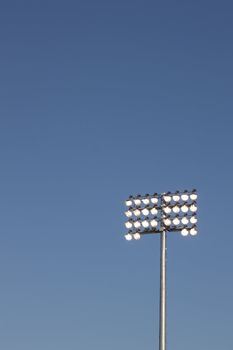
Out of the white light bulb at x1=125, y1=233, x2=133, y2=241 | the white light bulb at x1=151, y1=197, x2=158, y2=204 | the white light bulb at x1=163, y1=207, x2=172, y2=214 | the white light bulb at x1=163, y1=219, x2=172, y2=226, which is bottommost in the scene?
the white light bulb at x1=125, y1=233, x2=133, y2=241

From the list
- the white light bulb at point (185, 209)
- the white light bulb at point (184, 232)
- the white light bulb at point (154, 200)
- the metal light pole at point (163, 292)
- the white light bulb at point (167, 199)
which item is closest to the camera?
the metal light pole at point (163, 292)

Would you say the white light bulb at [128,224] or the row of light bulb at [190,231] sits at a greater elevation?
the white light bulb at [128,224]

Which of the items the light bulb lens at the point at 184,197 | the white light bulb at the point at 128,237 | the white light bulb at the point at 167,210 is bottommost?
the white light bulb at the point at 128,237

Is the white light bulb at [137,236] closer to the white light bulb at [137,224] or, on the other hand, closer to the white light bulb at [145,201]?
the white light bulb at [137,224]

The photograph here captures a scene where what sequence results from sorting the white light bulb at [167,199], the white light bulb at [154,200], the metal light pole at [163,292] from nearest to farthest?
the metal light pole at [163,292] → the white light bulb at [167,199] → the white light bulb at [154,200]

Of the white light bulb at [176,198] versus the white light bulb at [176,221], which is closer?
the white light bulb at [176,221]

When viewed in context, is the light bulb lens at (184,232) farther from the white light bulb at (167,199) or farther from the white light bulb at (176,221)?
the white light bulb at (167,199)

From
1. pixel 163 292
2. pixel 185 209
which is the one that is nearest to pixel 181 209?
pixel 185 209

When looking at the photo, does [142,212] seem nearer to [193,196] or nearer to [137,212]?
[137,212]

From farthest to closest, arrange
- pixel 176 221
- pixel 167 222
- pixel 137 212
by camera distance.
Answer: pixel 137 212
pixel 176 221
pixel 167 222

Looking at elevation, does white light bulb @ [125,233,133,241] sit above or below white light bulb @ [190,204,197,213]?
below

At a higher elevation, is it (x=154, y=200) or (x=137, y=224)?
(x=154, y=200)

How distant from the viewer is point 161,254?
31.6 metres

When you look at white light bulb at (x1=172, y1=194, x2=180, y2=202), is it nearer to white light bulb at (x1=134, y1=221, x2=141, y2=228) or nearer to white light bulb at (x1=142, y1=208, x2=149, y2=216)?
white light bulb at (x1=142, y1=208, x2=149, y2=216)
